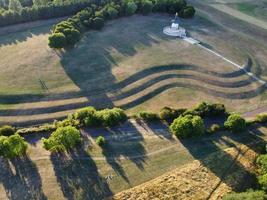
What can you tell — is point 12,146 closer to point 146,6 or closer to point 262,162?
point 262,162

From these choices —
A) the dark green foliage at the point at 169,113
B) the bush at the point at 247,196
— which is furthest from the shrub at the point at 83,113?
the bush at the point at 247,196

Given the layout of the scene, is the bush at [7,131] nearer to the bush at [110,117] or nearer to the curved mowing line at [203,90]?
the bush at [110,117]

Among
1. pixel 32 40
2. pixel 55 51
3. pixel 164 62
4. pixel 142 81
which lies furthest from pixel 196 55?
pixel 32 40

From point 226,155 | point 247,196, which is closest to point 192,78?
point 226,155

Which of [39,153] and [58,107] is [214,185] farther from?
[58,107]

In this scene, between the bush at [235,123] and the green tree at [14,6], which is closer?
the bush at [235,123]
